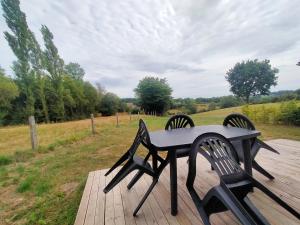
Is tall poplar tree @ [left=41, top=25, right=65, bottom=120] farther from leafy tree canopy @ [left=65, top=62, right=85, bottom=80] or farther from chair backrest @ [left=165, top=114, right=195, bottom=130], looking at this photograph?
chair backrest @ [left=165, top=114, right=195, bottom=130]

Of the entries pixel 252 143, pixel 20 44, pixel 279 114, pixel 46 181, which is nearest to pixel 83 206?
pixel 46 181

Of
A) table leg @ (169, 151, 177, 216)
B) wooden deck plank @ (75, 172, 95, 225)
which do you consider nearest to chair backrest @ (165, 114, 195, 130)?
table leg @ (169, 151, 177, 216)

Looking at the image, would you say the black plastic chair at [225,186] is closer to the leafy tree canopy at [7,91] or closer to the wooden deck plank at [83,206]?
the wooden deck plank at [83,206]

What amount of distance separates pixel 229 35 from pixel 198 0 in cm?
320

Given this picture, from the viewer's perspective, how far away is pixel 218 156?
1.37 meters

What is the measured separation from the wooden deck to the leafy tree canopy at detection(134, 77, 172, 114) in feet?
84.5

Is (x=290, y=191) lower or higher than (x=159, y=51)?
lower

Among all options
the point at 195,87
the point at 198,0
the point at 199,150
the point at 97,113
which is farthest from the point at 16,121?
the point at 199,150

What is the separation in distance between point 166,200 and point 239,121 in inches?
56.8

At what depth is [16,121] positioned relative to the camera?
59.3 feet

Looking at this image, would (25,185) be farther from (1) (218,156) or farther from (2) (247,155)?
(2) (247,155)

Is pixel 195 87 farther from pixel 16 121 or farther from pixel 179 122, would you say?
pixel 16 121

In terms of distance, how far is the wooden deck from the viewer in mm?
1627

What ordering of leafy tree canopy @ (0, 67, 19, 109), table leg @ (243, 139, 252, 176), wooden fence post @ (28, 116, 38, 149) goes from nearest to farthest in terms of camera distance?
table leg @ (243, 139, 252, 176) < wooden fence post @ (28, 116, 38, 149) < leafy tree canopy @ (0, 67, 19, 109)
